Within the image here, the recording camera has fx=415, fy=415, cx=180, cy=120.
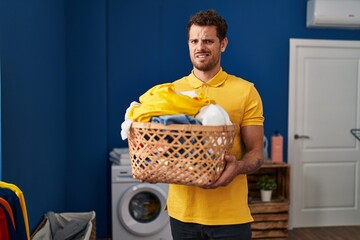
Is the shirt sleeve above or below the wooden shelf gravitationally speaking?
above

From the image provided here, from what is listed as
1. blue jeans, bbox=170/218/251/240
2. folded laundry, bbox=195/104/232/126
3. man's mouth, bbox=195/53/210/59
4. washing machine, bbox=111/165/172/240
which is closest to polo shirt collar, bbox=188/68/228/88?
man's mouth, bbox=195/53/210/59

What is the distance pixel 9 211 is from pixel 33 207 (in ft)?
4.61

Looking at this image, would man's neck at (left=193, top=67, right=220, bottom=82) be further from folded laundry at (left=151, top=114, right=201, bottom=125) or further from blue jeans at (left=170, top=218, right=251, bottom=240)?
blue jeans at (left=170, top=218, right=251, bottom=240)

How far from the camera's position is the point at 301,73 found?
423cm

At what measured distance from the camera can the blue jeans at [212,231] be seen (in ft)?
4.68

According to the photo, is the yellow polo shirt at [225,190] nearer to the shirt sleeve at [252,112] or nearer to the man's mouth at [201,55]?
the shirt sleeve at [252,112]

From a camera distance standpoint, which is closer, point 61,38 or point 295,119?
point 61,38

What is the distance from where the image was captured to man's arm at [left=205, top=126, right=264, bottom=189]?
4.27 ft

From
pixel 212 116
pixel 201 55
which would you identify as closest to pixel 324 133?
pixel 201 55

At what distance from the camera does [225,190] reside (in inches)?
56.7

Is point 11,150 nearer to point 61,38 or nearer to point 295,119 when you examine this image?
point 61,38

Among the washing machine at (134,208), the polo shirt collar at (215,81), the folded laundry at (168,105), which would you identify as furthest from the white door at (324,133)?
the folded laundry at (168,105)

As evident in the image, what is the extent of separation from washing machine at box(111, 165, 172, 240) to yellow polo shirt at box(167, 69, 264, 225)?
2049mm

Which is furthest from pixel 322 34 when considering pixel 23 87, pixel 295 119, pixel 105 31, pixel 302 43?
pixel 23 87
